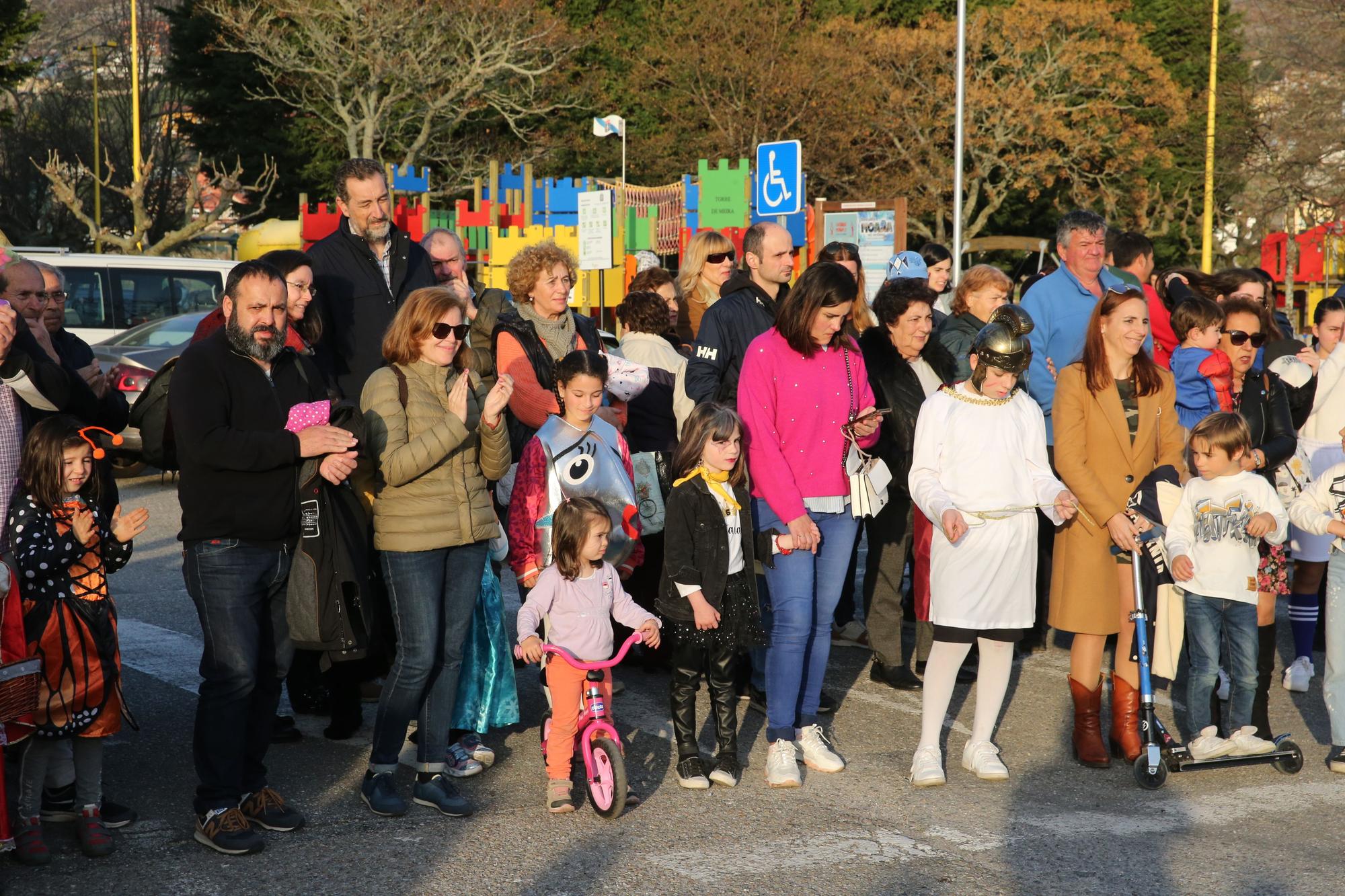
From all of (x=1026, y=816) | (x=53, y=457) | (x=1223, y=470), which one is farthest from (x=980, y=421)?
(x=53, y=457)

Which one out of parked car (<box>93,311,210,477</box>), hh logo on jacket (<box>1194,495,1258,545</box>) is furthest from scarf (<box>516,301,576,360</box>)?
parked car (<box>93,311,210,477</box>)

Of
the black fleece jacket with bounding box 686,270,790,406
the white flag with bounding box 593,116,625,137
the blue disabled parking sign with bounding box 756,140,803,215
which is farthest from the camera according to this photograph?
the white flag with bounding box 593,116,625,137

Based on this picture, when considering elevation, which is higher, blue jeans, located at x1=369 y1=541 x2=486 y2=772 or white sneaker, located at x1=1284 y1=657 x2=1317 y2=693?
blue jeans, located at x1=369 y1=541 x2=486 y2=772

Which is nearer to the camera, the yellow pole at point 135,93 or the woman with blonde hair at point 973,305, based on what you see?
the woman with blonde hair at point 973,305

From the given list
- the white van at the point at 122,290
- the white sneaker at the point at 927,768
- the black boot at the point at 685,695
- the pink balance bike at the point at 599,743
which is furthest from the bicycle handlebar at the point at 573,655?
the white van at the point at 122,290

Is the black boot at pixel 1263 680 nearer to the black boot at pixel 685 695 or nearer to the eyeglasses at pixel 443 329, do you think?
the black boot at pixel 685 695

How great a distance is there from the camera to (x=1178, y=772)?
5.71 meters

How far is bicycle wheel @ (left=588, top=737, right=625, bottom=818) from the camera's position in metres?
4.96

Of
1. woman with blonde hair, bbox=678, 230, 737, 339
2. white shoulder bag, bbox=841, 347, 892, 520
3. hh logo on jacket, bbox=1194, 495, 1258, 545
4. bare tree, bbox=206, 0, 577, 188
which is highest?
bare tree, bbox=206, 0, 577, 188

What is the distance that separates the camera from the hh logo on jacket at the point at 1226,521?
225 inches

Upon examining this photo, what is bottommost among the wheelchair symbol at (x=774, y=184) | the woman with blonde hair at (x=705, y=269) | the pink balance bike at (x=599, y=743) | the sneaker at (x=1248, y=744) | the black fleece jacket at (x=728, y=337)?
the sneaker at (x=1248, y=744)

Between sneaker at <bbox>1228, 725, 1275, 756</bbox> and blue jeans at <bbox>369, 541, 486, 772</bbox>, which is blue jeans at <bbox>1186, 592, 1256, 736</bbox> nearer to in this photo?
A: sneaker at <bbox>1228, 725, 1275, 756</bbox>

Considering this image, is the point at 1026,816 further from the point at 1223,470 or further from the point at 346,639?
the point at 346,639

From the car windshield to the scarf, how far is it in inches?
374
